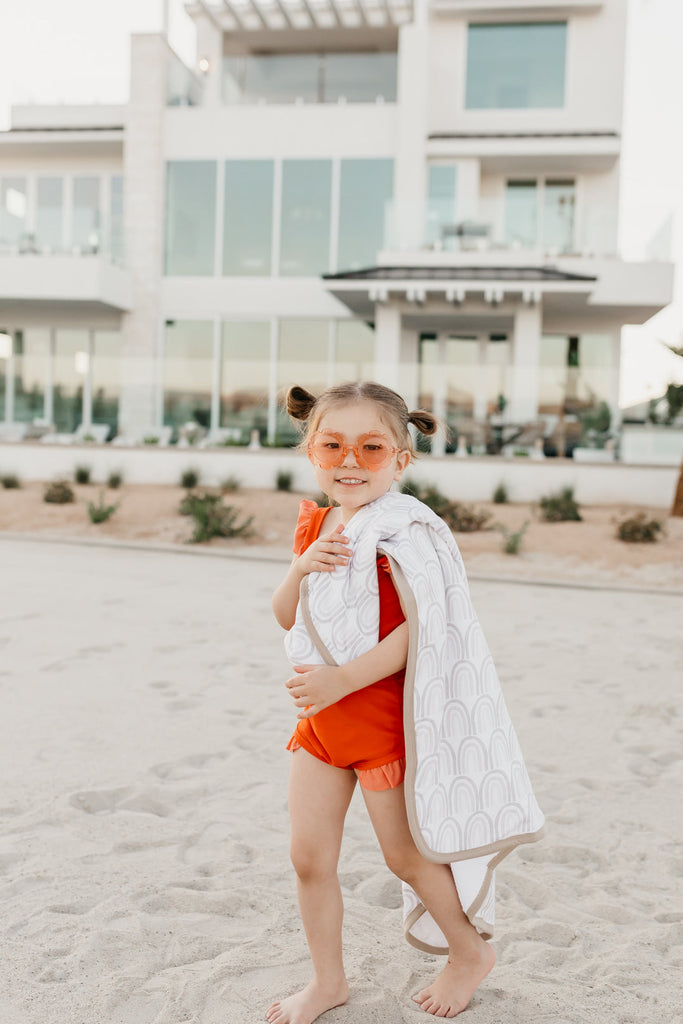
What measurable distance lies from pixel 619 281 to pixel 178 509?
35.5 feet

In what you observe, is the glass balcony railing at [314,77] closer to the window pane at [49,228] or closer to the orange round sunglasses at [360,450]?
the window pane at [49,228]

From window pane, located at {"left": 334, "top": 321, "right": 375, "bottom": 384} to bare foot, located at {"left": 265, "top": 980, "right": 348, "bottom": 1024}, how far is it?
58.5 feet

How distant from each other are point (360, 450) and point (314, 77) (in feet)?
73.8

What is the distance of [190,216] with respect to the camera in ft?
66.4

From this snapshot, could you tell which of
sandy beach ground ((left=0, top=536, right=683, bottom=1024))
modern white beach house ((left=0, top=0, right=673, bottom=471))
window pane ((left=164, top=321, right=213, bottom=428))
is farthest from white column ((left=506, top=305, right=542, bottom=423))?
sandy beach ground ((left=0, top=536, right=683, bottom=1024))

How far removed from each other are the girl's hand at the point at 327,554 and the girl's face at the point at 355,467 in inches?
4.7

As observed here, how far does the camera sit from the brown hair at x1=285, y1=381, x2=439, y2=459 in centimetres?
204

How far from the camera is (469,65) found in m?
20.1

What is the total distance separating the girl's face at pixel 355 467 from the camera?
2000 mm

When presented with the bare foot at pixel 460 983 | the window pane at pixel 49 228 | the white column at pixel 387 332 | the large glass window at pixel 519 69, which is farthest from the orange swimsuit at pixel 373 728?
the large glass window at pixel 519 69

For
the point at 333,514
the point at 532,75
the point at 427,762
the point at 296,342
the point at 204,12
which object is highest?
the point at 204,12

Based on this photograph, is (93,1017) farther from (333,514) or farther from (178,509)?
(178,509)

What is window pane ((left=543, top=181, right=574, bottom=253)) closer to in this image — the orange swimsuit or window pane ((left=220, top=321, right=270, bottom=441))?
window pane ((left=220, top=321, right=270, bottom=441))

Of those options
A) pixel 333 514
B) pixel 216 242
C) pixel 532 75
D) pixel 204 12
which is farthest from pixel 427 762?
pixel 204 12
